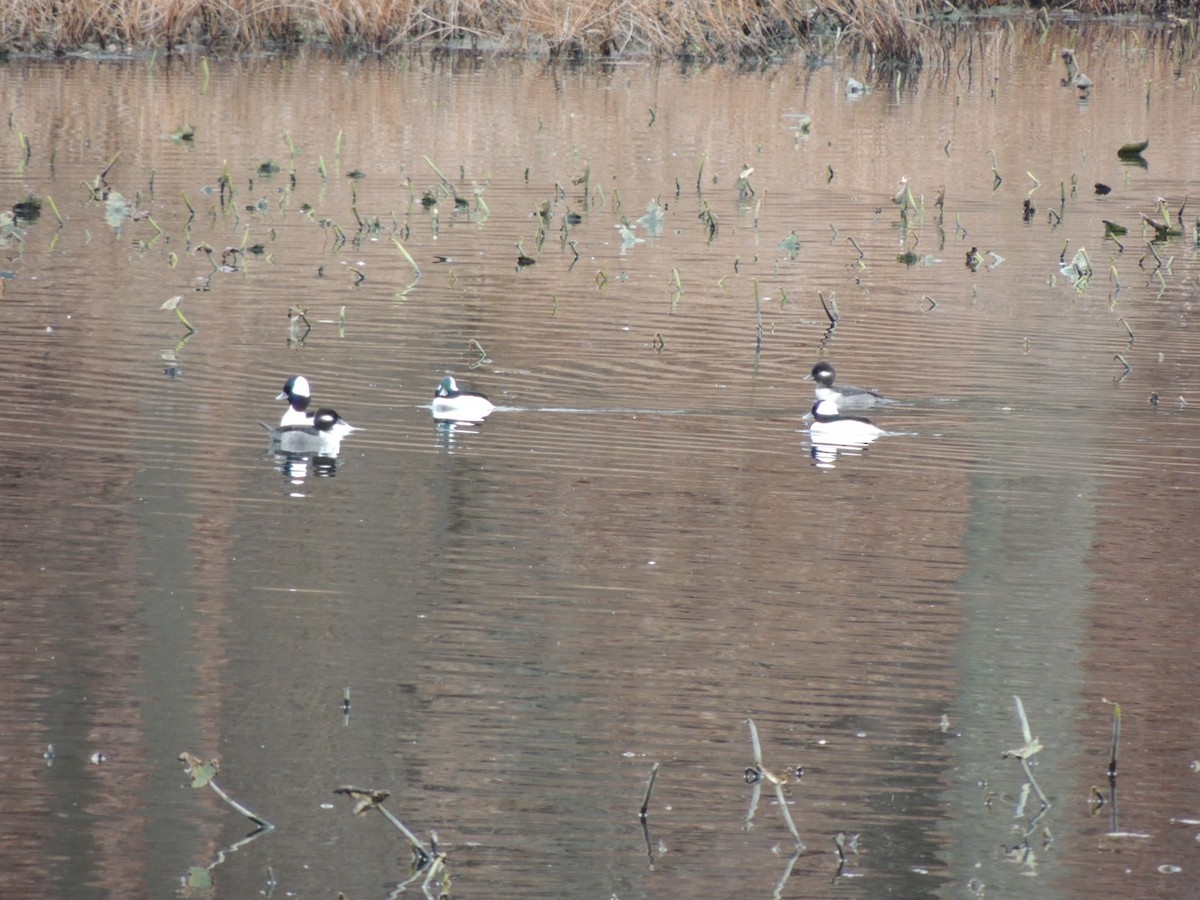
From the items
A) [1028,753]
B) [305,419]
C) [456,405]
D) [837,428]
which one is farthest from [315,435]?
[1028,753]

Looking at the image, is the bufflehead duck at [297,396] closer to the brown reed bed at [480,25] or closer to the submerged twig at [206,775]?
the submerged twig at [206,775]

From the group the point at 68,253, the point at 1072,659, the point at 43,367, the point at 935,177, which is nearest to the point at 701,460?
the point at 1072,659

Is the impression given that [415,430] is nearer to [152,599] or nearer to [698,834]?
[152,599]

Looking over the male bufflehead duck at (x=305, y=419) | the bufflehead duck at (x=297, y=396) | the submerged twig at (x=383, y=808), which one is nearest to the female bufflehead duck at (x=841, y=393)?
the male bufflehead duck at (x=305, y=419)

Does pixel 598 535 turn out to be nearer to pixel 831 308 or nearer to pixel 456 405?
pixel 456 405

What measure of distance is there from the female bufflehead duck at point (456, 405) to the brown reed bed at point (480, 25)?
23.0 metres

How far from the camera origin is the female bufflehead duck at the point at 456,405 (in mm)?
12617

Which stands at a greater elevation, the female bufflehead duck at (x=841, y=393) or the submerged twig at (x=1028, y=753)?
the female bufflehead duck at (x=841, y=393)

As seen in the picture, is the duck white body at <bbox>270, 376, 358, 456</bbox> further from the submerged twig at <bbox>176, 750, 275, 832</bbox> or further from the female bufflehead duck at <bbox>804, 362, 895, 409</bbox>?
the submerged twig at <bbox>176, 750, 275, 832</bbox>

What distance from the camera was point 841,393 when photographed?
1286cm

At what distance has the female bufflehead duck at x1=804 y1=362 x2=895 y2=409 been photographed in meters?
12.8

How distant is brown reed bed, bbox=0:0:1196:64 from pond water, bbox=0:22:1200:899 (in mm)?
11873

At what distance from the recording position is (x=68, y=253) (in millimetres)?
18250

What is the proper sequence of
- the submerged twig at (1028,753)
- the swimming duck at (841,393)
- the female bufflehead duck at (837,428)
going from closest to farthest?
the submerged twig at (1028,753)
the female bufflehead duck at (837,428)
the swimming duck at (841,393)
